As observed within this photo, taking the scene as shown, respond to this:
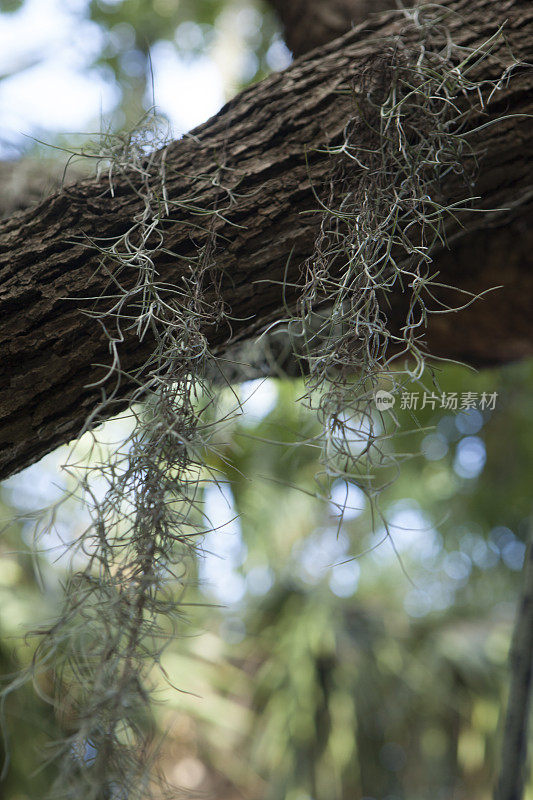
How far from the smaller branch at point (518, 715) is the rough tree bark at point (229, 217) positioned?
43 centimetres

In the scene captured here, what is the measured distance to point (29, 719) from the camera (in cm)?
98

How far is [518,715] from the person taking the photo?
0.59m

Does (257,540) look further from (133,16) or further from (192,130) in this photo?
(133,16)

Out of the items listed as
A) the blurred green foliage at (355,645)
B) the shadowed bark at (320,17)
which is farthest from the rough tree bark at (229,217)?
the blurred green foliage at (355,645)

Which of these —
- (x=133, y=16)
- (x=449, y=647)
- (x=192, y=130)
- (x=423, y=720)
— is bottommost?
(x=192, y=130)

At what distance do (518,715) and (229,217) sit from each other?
57cm

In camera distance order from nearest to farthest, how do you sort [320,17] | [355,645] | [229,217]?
[229,217]
[320,17]
[355,645]

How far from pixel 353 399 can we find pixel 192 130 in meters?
0.33

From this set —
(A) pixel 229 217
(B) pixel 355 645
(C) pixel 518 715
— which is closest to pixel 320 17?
(A) pixel 229 217

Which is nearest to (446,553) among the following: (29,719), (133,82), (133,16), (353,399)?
(29,719)

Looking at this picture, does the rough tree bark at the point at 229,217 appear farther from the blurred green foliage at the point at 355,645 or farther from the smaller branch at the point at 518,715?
the blurred green foliage at the point at 355,645

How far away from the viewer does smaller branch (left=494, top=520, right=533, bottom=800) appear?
1.91 ft

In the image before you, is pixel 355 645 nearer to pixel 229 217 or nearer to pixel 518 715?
pixel 518 715

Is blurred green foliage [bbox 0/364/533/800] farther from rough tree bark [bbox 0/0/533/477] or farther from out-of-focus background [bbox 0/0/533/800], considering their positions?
rough tree bark [bbox 0/0/533/477]
